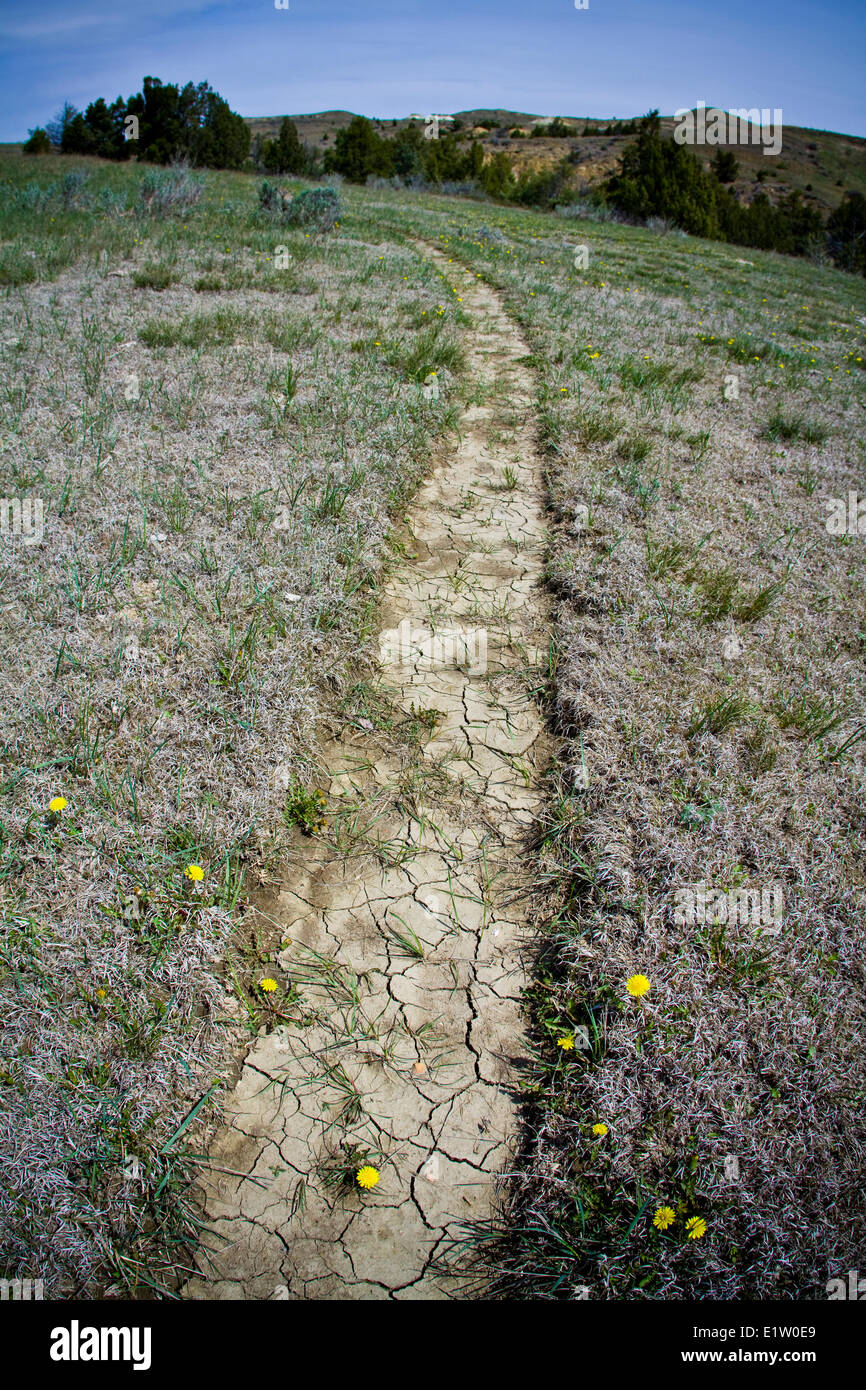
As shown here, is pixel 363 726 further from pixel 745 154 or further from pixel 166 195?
pixel 745 154

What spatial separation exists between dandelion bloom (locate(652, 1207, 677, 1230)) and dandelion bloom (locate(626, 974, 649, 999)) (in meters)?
0.52

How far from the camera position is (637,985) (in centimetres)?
199

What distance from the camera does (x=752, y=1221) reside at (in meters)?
1.61

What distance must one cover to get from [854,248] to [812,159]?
179 feet

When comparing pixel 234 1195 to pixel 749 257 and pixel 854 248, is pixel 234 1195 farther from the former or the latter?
pixel 854 248

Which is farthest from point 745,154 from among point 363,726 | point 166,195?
point 363,726

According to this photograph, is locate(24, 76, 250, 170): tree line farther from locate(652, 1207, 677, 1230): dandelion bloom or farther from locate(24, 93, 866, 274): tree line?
locate(652, 1207, 677, 1230): dandelion bloom

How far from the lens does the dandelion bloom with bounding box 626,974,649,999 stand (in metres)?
1.97

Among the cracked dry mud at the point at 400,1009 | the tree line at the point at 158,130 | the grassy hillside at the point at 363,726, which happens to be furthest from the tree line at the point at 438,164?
the cracked dry mud at the point at 400,1009

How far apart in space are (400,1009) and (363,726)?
1284mm

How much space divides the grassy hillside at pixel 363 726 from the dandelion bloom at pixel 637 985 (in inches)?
1.8

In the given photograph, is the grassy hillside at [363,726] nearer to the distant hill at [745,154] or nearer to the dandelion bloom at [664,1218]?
the dandelion bloom at [664,1218]

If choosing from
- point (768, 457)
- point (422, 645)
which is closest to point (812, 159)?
point (768, 457)
